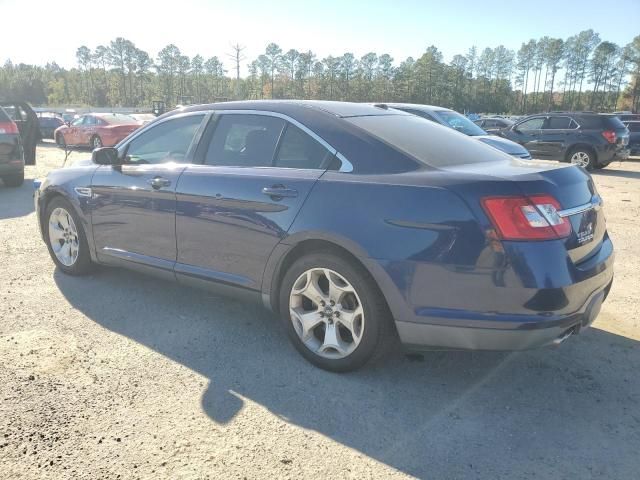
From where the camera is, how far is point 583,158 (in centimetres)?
1495

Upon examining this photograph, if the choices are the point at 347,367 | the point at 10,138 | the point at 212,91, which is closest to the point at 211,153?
the point at 347,367

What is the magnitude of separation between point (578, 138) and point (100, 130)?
15.6m

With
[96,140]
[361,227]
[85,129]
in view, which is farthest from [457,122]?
[85,129]

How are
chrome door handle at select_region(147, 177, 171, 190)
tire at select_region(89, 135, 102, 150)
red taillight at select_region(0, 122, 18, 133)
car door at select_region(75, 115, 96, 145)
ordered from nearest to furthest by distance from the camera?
chrome door handle at select_region(147, 177, 171, 190) < red taillight at select_region(0, 122, 18, 133) < tire at select_region(89, 135, 102, 150) < car door at select_region(75, 115, 96, 145)

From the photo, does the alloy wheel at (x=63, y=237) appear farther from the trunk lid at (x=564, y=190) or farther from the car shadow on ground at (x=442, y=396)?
the trunk lid at (x=564, y=190)

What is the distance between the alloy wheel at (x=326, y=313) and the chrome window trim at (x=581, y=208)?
3.87 ft

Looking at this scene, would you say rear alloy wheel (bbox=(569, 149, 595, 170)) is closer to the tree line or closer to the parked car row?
the parked car row

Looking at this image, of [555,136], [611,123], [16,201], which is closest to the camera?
[16,201]

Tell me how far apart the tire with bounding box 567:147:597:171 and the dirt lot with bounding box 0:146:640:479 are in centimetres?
1188

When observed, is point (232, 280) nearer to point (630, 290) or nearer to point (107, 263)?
point (107, 263)

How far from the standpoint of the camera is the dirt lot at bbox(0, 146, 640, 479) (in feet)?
8.04

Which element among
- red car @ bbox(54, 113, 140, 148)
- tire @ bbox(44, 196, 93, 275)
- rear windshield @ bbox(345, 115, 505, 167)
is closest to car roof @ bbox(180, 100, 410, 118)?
rear windshield @ bbox(345, 115, 505, 167)

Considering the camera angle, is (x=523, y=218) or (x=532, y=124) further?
(x=532, y=124)

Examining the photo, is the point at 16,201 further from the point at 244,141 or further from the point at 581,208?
the point at 581,208
